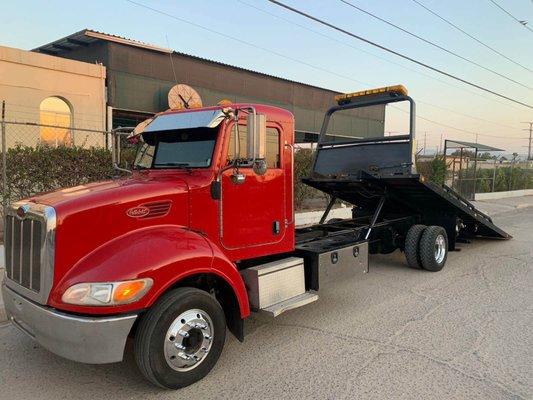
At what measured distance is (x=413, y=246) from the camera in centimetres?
759

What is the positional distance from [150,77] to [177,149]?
14147 mm

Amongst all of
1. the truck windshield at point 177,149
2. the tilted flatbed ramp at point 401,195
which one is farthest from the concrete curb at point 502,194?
the truck windshield at point 177,149

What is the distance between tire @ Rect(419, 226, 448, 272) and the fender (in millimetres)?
4682

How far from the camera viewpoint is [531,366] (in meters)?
4.02

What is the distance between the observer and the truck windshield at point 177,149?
14.1 feet

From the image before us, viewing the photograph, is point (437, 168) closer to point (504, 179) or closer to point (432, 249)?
point (504, 179)

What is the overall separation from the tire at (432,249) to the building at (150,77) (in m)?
11.2

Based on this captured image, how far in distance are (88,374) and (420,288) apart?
4718mm

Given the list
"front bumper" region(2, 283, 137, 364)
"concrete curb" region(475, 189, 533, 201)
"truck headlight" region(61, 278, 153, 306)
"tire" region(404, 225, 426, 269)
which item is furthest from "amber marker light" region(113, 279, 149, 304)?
"concrete curb" region(475, 189, 533, 201)

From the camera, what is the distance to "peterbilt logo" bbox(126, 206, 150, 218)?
3.65 metres

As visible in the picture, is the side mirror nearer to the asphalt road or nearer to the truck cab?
the truck cab

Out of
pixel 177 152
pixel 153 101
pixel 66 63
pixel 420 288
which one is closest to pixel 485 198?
pixel 153 101

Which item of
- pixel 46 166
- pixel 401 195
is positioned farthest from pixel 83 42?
pixel 401 195

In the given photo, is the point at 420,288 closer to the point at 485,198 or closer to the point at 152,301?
the point at 152,301
